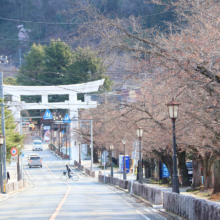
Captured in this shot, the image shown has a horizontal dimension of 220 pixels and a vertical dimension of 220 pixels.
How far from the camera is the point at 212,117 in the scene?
1195 centimetres

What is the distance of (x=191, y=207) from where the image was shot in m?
10.3

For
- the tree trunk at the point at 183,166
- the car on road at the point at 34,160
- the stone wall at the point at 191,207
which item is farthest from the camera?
the car on road at the point at 34,160

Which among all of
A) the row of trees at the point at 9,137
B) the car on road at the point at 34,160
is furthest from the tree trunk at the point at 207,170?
the car on road at the point at 34,160

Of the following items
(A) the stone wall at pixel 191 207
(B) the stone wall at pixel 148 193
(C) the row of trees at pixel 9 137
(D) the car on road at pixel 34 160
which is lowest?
(D) the car on road at pixel 34 160

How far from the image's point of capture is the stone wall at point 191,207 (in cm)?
868

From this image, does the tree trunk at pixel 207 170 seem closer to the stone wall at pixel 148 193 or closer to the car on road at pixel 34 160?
→ the stone wall at pixel 148 193

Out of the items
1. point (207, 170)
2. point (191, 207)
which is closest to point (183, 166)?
point (207, 170)

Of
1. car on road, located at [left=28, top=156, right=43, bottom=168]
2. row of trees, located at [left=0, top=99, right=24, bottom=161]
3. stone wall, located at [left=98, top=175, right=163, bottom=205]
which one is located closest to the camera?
stone wall, located at [left=98, top=175, right=163, bottom=205]

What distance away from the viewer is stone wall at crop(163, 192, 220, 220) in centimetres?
868

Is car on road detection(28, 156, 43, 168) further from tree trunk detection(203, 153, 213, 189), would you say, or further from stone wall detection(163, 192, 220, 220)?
stone wall detection(163, 192, 220, 220)

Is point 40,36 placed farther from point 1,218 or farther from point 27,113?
point 1,218

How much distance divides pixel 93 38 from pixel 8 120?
24769mm

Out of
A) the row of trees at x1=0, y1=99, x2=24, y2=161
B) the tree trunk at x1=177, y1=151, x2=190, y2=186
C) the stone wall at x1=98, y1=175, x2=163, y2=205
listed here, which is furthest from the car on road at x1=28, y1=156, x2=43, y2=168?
the stone wall at x1=98, y1=175, x2=163, y2=205

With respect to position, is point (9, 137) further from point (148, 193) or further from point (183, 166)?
point (148, 193)
